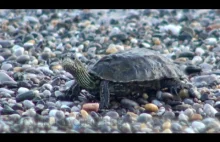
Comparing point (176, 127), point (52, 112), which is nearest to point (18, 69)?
point (52, 112)

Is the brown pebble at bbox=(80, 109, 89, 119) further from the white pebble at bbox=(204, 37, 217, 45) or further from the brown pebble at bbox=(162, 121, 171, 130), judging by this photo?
the white pebble at bbox=(204, 37, 217, 45)

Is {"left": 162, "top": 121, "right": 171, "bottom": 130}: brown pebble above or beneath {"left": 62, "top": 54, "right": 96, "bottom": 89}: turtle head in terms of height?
beneath

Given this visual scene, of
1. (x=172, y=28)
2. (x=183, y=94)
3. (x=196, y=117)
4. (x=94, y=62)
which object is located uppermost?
(x=172, y=28)

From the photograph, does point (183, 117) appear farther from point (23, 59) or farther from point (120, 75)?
point (23, 59)

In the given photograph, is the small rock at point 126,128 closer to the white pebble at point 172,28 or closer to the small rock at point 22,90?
the small rock at point 22,90

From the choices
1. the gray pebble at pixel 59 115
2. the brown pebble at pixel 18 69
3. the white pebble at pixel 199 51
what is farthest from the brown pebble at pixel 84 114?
the white pebble at pixel 199 51

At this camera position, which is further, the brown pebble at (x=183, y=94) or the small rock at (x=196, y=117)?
the brown pebble at (x=183, y=94)

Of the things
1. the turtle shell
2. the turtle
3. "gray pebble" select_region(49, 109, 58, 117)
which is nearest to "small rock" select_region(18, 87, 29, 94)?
the turtle
